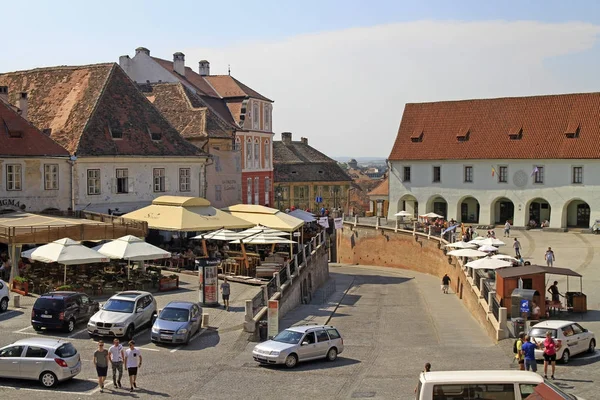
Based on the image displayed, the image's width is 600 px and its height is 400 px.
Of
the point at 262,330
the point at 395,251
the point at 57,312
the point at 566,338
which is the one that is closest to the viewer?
the point at 566,338

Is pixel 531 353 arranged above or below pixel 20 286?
below

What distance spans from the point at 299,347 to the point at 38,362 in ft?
23.9

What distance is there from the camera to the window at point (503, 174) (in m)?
64.2

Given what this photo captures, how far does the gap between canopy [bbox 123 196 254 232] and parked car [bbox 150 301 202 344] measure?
37.7 feet

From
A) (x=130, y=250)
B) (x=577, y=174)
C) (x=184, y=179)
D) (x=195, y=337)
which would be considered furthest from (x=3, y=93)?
(x=577, y=174)

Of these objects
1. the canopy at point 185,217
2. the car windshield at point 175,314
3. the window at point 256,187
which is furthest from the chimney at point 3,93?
the window at point 256,187

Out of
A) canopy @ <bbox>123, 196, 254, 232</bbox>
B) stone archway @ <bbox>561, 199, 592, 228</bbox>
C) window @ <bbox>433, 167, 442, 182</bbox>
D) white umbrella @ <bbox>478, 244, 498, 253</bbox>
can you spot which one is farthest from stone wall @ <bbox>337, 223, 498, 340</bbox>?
canopy @ <bbox>123, 196, 254, 232</bbox>

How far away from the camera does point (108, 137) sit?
4650 cm

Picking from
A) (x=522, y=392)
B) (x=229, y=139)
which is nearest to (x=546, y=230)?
(x=229, y=139)

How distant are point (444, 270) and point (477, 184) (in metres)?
16.3

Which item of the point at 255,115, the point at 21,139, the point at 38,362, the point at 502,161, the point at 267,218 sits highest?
the point at 255,115

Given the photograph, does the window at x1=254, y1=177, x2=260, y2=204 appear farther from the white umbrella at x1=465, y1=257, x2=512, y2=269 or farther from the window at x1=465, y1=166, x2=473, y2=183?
the white umbrella at x1=465, y1=257, x2=512, y2=269

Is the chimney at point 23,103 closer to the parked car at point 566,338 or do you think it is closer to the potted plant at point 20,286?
the potted plant at point 20,286

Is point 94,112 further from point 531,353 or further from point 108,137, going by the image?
point 531,353
